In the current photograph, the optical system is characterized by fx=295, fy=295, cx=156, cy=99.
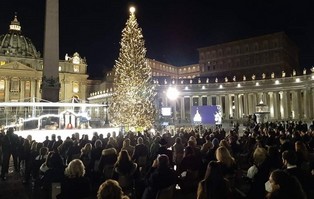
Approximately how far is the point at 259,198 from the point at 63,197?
3.66 meters

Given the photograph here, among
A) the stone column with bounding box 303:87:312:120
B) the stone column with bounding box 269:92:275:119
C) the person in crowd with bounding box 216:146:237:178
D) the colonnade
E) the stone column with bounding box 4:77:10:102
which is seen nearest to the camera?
the person in crowd with bounding box 216:146:237:178

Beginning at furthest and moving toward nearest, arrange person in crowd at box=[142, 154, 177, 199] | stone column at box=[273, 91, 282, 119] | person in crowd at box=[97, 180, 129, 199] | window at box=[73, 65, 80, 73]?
window at box=[73, 65, 80, 73] → stone column at box=[273, 91, 282, 119] → person in crowd at box=[142, 154, 177, 199] → person in crowd at box=[97, 180, 129, 199]

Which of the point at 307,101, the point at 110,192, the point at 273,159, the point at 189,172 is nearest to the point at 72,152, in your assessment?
the point at 189,172

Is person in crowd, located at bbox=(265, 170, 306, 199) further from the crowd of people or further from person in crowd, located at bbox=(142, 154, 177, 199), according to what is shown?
person in crowd, located at bbox=(142, 154, 177, 199)

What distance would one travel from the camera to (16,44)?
96375 mm

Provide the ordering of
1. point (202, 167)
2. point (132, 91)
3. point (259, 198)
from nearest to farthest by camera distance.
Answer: point (259, 198)
point (202, 167)
point (132, 91)

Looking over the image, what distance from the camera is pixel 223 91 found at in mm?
62562

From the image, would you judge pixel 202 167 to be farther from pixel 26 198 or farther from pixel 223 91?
pixel 223 91

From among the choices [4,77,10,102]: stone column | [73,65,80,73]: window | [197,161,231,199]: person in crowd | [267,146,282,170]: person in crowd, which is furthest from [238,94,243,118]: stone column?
[4,77,10,102]: stone column

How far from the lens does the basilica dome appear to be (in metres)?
93.7

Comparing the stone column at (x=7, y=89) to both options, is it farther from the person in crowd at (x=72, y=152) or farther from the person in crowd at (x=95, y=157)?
the person in crowd at (x=95, y=157)

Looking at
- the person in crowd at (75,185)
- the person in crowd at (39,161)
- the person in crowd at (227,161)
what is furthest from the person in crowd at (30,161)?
the person in crowd at (227,161)

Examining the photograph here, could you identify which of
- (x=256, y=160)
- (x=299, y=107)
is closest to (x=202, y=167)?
(x=256, y=160)

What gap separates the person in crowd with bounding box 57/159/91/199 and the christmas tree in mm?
19207
